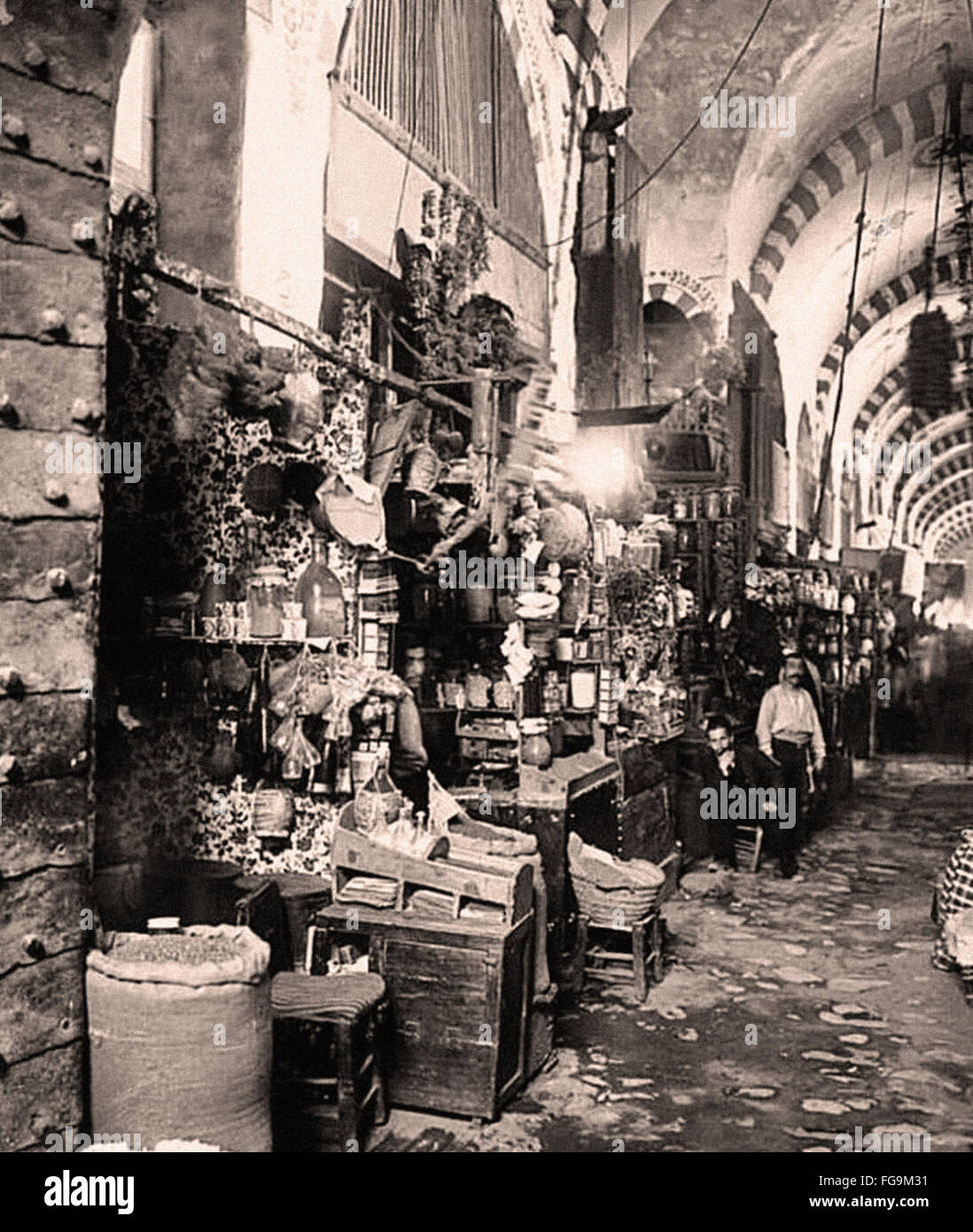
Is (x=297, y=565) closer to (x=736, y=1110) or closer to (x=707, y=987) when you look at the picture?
(x=736, y=1110)

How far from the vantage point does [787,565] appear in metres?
14.0

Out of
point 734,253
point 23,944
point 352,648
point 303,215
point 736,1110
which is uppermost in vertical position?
point 734,253

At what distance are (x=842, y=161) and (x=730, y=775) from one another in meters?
9.61

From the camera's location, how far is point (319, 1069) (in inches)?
165

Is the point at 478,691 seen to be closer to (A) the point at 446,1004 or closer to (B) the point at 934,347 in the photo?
(A) the point at 446,1004

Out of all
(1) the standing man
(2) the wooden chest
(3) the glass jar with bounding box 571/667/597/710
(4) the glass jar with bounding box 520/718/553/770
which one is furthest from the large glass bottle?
(1) the standing man

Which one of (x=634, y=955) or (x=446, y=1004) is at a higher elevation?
(x=446, y=1004)

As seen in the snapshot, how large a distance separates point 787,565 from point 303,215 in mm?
9430

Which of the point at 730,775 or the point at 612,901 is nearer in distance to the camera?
the point at 612,901

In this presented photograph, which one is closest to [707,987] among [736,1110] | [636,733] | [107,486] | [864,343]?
[736,1110]

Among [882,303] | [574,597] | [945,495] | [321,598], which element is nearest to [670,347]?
[574,597]

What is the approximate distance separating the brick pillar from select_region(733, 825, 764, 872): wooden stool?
7.00 meters

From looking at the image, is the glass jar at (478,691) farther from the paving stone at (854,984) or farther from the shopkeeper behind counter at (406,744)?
the paving stone at (854,984)

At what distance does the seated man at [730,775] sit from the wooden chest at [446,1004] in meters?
4.98
